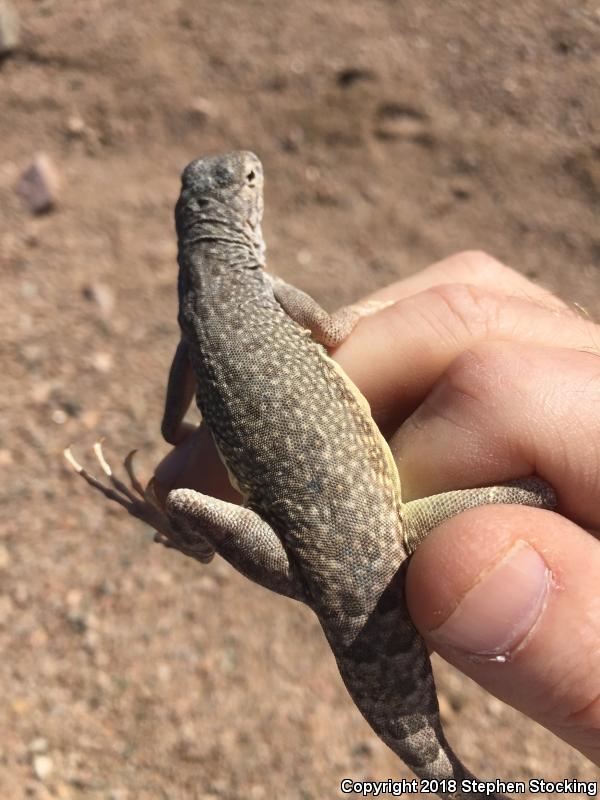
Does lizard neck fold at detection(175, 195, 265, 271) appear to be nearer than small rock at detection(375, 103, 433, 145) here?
Yes

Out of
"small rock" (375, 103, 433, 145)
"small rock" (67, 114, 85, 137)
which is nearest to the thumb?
"small rock" (375, 103, 433, 145)

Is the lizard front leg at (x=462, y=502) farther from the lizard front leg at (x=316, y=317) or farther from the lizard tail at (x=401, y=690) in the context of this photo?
the lizard front leg at (x=316, y=317)

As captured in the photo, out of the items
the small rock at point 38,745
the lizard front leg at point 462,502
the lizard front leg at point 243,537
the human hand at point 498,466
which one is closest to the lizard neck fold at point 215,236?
the human hand at point 498,466

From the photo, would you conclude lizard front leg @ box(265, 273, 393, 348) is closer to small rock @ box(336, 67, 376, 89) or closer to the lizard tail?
the lizard tail

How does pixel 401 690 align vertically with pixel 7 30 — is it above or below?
above

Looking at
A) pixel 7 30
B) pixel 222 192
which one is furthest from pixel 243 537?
pixel 7 30

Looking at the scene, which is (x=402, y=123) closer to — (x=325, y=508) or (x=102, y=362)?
(x=102, y=362)
